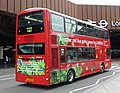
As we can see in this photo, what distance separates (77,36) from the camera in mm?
14984

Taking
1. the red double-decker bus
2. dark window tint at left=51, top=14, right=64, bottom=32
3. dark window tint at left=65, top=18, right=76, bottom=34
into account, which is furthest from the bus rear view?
dark window tint at left=65, top=18, right=76, bottom=34

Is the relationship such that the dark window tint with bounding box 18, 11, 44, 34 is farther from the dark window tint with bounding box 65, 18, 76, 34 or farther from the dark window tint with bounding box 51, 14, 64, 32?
the dark window tint with bounding box 65, 18, 76, 34

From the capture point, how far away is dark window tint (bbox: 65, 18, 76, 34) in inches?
548

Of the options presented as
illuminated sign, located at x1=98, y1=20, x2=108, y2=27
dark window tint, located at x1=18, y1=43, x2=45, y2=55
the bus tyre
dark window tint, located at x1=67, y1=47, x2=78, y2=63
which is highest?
illuminated sign, located at x1=98, y1=20, x2=108, y2=27

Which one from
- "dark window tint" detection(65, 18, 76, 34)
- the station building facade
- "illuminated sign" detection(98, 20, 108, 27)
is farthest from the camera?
"illuminated sign" detection(98, 20, 108, 27)

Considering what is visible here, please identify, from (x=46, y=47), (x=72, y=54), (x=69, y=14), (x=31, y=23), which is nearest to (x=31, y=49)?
(x=46, y=47)

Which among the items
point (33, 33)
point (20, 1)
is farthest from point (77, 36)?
point (20, 1)

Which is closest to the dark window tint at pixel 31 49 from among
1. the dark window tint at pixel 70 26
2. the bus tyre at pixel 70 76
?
the dark window tint at pixel 70 26

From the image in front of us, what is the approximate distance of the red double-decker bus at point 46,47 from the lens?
12.0m

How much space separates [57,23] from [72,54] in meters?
2.33

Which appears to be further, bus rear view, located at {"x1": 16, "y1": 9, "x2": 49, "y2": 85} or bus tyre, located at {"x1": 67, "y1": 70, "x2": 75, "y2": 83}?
bus tyre, located at {"x1": 67, "y1": 70, "x2": 75, "y2": 83}

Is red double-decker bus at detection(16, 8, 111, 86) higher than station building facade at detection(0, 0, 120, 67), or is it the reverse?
station building facade at detection(0, 0, 120, 67)

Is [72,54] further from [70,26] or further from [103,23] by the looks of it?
[103,23]

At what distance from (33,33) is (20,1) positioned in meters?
15.6
